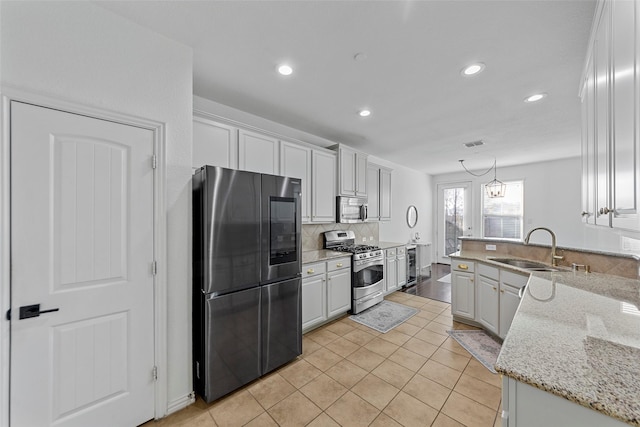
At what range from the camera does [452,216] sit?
23.5 ft

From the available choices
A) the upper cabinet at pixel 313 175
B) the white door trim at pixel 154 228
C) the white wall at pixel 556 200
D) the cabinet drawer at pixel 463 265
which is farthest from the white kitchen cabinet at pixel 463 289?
the white wall at pixel 556 200

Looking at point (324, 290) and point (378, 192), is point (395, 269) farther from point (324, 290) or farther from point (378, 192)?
point (324, 290)

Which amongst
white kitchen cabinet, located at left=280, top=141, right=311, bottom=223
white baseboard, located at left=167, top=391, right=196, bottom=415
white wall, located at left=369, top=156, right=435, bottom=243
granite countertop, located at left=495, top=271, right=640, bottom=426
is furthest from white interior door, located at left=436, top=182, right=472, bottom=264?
white baseboard, located at left=167, top=391, right=196, bottom=415

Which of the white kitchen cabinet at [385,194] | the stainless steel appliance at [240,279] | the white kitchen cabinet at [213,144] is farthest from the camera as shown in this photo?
the white kitchen cabinet at [385,194]

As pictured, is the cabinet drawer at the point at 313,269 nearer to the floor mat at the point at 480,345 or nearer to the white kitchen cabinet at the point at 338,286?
the white kitchen cabinet at the point at 338,286

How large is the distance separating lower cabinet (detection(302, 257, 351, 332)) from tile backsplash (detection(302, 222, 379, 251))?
641 millimetres

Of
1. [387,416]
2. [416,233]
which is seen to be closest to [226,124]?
[387,416]

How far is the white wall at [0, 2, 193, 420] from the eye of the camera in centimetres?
136

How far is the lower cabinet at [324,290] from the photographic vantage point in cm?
290

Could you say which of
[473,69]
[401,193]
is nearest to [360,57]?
[473,69]

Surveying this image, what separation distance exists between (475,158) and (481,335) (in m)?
3.86

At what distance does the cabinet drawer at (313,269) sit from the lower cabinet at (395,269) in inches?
64.2

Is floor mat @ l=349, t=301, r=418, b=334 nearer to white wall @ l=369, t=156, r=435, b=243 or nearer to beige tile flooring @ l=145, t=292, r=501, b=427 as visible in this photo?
beige tile flooring @ l=145, t=292, r=501, b=427

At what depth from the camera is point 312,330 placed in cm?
313
